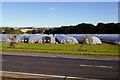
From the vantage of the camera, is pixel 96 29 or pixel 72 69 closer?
pixel 72 69

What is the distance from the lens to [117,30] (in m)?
77.0

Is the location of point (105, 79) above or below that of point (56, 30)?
below

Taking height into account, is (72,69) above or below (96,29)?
below

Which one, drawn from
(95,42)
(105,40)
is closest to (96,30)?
(105,40)

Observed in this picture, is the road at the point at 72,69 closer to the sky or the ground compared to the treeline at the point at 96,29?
closer to the ground

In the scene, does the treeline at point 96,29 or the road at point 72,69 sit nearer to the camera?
the road at point 72,69

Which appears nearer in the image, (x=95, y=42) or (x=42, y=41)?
(x=95, y=42)

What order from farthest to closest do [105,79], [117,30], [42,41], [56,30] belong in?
[56,30]
[117,30]
[42,41]
[105,79]

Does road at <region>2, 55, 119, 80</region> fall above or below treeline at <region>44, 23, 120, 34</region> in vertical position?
below

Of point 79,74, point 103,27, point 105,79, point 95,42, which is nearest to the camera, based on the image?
point 105,79

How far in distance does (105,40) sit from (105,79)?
Result: 42202 mm

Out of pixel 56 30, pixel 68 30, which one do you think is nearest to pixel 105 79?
pixel 68 30

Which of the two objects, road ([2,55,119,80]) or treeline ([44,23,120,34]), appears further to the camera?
treeline ([44,23,120,34])

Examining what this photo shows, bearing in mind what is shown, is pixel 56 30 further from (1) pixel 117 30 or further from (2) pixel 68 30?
(1) pixel 117 30
